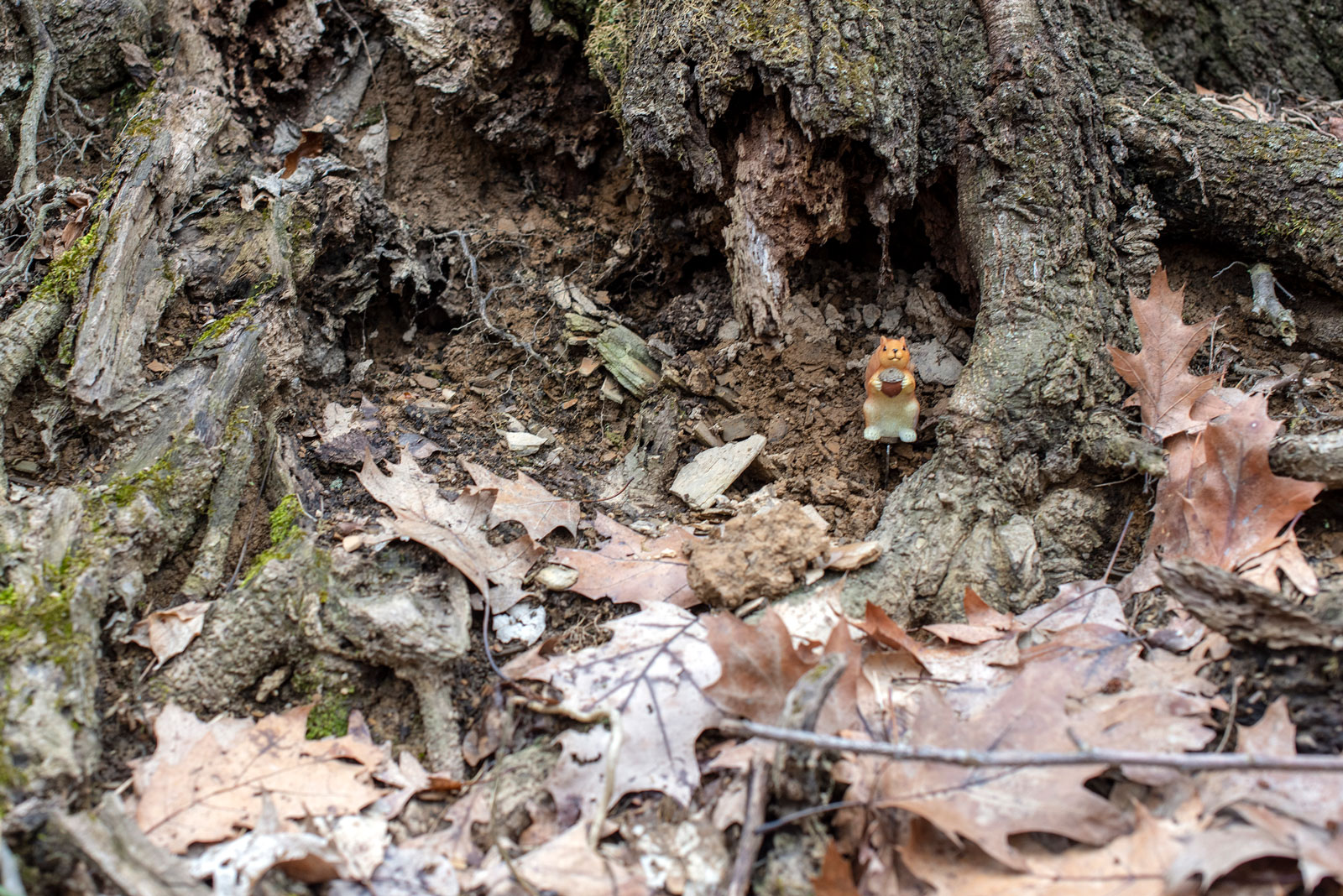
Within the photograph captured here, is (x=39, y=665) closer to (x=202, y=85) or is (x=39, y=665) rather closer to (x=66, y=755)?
(x=66, y=755)

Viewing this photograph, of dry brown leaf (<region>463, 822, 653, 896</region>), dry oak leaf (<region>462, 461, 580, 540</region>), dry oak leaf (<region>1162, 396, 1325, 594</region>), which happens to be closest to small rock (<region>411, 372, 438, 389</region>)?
dry oak leaf (<region>462, 461, 580, 540</region>)

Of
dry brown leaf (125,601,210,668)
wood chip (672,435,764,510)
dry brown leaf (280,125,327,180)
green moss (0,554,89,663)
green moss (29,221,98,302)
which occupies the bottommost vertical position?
wood chip (672,435,764,510)

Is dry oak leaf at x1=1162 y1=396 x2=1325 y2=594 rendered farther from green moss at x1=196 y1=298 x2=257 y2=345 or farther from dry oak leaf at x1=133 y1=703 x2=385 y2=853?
green moss at x1=196 y1=298 x2=257 y2=345

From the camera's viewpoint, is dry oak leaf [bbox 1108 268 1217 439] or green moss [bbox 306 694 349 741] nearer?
green moss [bbox 306 694 349 741]

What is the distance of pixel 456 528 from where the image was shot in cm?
258

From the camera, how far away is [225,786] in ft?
6.24

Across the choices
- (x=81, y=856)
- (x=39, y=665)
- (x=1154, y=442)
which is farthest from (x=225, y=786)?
(x=1154, y=442)

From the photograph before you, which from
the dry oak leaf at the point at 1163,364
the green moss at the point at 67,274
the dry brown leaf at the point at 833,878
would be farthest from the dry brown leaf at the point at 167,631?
the dry oak leaf at the point at 1163,364

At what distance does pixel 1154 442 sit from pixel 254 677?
2738mm

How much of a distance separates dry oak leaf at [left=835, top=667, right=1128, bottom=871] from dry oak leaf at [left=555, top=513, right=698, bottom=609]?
76 cm

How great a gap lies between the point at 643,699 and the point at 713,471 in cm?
105

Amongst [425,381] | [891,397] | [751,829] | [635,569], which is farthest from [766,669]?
[425,381]

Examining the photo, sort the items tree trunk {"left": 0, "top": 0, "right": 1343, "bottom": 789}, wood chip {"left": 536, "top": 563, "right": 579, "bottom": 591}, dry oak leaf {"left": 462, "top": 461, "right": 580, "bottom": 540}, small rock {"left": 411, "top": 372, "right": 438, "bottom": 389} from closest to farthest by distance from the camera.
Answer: tree trunk {"left": 0, "top": 0, "right": 1343, "bottom": 789}
wood chip {"left": 536, "top": 563, "right": 579, "bottom": 591}
dry oak leaf {"left": 462, "top": 461, "right": 580, "bottom": 540}
small rock {"left": 411, "top": 372, "right": 438, "bottom": 389}

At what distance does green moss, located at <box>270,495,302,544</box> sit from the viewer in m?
2.43
